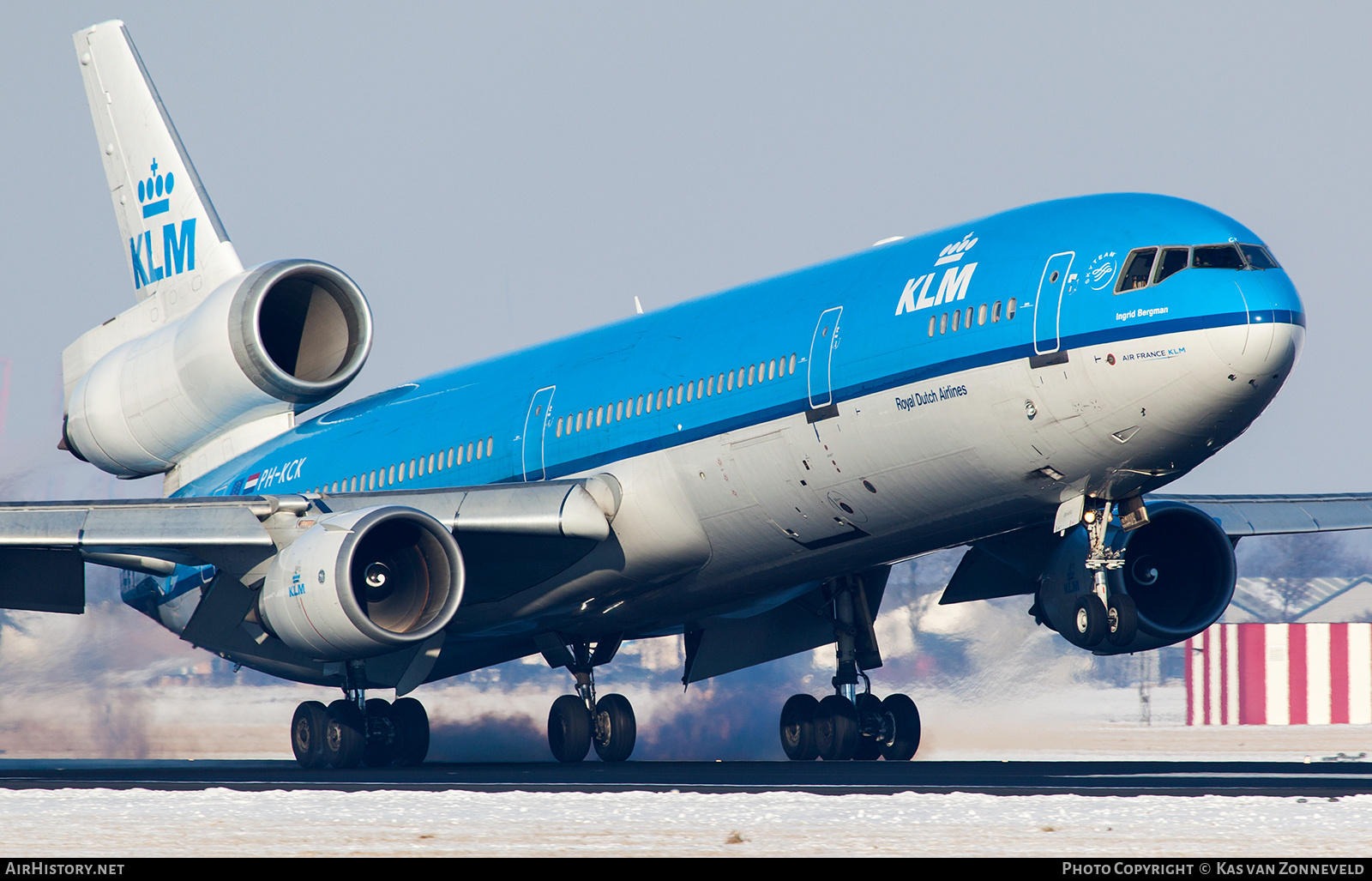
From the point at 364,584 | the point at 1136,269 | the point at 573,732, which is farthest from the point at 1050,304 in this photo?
the point at 573,732

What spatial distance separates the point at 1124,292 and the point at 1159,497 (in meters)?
6.04

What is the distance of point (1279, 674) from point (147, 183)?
81.4 ft

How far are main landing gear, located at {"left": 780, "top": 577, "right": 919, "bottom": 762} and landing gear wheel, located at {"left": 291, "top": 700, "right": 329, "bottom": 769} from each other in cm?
628

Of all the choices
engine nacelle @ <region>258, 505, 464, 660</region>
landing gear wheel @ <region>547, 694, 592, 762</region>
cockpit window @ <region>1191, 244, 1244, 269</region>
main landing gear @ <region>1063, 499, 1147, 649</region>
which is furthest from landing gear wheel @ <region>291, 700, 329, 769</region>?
cockpit window @ <region>1191, 244, 1244, 269</region>

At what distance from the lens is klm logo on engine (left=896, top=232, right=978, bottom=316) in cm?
1617

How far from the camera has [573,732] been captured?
23797mm

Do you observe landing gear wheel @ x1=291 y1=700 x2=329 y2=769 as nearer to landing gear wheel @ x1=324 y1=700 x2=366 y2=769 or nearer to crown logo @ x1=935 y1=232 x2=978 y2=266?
landing gear wheel @ x1=324 y1=700 x2=366 y2=769

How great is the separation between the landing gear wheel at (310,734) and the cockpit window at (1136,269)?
12.7 m

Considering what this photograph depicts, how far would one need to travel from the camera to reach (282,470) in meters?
24.4
